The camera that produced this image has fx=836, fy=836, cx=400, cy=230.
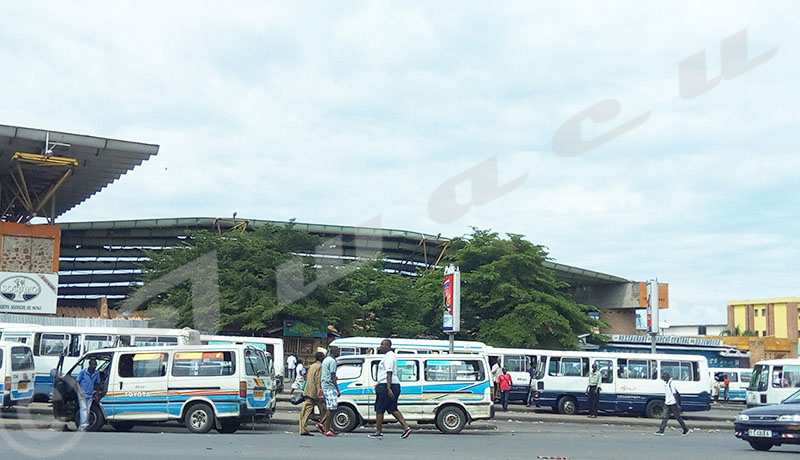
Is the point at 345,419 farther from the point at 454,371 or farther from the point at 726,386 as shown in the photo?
the point at 726,386

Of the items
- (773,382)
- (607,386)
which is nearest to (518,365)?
(607,386)

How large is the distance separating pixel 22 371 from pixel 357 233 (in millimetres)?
32742

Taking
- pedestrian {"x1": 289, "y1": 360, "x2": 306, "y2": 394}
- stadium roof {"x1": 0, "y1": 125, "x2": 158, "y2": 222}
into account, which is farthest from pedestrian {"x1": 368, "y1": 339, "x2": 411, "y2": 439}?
stadium roof {"x1": 0, "y1": 125, "x2": 158, "y2": 222}

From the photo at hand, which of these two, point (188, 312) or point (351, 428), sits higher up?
point (188, 312)

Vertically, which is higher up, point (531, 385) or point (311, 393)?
point (311, 393)

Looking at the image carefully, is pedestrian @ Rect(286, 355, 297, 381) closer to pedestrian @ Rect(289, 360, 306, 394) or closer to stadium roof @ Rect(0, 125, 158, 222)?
pedestrian @ Rect(289, 360, 306, 394)

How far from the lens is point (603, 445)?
14.8 metres

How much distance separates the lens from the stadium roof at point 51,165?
3569 centimetres

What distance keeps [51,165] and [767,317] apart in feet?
224

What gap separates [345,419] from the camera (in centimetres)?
1708

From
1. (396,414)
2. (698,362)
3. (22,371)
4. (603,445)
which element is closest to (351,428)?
(396,414)

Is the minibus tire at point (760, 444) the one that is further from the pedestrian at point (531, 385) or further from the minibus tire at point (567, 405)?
the pedestrian at point (531, 385)

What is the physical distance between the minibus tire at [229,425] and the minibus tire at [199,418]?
26 cm

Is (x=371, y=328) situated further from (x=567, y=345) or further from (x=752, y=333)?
(x=752, y=333)
